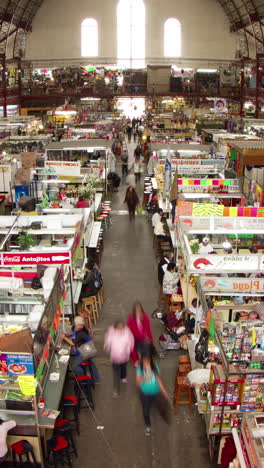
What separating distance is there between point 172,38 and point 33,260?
35.6 m

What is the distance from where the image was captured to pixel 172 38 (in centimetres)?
3916

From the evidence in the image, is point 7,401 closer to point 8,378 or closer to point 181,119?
point 8,378

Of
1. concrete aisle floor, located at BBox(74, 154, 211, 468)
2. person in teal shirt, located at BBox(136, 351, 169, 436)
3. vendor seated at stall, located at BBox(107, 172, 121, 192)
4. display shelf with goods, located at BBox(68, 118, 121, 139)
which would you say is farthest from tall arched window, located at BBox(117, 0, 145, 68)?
person in teal shirt, located at BBox(136, 351, 169, 436)

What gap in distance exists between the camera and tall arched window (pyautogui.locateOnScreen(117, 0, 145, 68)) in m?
38.1

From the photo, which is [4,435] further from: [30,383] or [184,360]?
[184,360]

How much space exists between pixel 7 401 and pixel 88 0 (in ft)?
125

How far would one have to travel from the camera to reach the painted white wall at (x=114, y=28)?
38.2 metres

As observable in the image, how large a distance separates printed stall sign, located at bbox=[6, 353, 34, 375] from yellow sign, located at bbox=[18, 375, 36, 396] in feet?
0.18

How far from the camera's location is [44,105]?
38.8m

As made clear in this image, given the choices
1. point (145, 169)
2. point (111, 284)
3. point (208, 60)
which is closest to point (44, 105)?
point (208, 60)

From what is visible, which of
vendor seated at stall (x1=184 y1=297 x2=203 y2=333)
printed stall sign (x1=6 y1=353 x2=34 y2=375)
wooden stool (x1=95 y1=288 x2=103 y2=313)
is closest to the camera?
printed stall sign (x1=6 y1=353 x2=34 y2=375)

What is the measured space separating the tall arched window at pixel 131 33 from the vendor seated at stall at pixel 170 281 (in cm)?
3298

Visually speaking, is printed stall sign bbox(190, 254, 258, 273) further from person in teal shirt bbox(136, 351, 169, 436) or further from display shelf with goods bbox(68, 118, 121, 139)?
display shelf with goods bbox(68, 118, 121, 139)

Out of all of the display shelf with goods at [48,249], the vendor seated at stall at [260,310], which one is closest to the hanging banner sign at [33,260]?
the display shelf with goods at [48,249]
